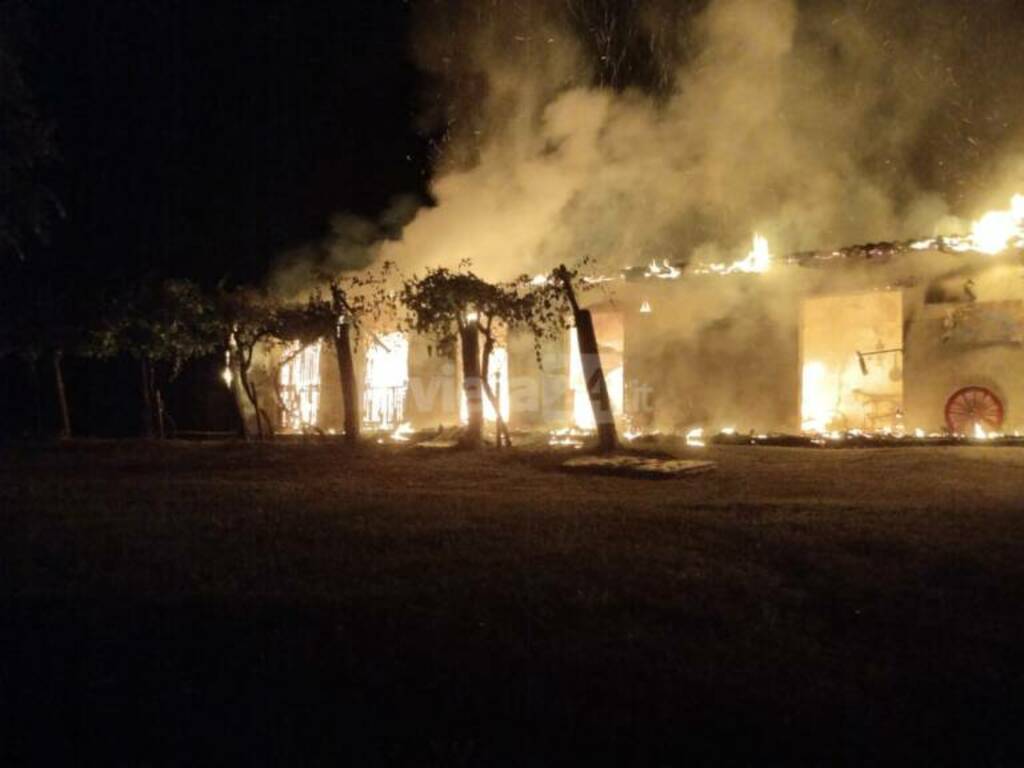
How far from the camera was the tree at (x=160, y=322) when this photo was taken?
15.8 meters

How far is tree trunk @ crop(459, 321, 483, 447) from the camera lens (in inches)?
512

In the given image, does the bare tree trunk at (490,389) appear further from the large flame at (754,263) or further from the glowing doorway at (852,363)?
the glowing doorway at (852,363)

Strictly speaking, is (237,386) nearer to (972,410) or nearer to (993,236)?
(972,410)

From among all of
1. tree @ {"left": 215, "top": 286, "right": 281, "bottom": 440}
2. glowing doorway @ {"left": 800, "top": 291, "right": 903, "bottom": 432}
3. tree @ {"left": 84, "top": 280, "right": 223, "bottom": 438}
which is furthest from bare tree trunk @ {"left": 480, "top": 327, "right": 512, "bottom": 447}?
glowing doorway @ {"left": 800, "top": 291, "right": 903, "bottom": 432}

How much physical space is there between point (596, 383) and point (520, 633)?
25.4 feet

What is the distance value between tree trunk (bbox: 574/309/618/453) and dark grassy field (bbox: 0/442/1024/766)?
138 inches

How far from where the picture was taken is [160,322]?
1596 centimetres

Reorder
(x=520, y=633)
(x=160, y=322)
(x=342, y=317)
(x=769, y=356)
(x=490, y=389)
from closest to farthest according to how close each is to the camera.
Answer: (x=520, y=633) < (x=490, y=389) < (x=342, y=317) < (x=160, y=322) < (x=769, y=356)

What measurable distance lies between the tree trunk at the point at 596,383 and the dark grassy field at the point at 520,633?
138 inches


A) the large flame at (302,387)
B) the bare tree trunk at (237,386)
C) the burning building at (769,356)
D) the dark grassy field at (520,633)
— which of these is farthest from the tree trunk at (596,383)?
the large flame at (302,387)

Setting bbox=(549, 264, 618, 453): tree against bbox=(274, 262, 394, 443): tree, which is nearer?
bbox=(549, 264, 618, 453): tree

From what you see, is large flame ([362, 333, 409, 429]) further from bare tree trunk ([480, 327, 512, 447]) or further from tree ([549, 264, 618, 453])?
tree ([549, 264, 618, 453])

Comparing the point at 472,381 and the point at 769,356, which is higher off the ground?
the point at 769,356

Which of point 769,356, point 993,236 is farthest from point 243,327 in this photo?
point 993,236
